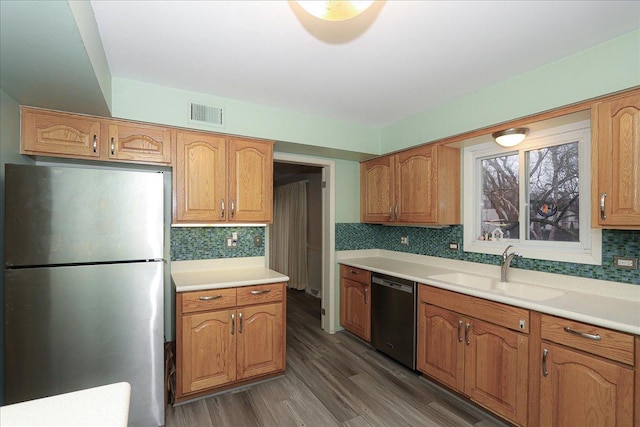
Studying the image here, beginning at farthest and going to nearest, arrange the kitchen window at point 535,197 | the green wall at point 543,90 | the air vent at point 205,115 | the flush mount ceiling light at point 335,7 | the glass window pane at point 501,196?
the glass window pane at point 501,196 < the air vent at point 205,115 < the kitchen window at point 535,197 < the green wall at point 543,90 < the flush mount ceiling light at point 335,7

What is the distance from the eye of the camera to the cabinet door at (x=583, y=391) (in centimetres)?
149

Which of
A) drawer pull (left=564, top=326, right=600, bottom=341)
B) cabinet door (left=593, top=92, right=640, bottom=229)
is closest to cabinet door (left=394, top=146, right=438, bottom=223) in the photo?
cabinet door (left=593, top=92, right=640, bottom=229)

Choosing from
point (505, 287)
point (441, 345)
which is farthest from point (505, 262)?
point (441, 345)

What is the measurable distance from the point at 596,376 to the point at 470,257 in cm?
132

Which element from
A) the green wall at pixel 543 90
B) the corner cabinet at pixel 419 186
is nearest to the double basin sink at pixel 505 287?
the corner cabinet at pixel 419 186

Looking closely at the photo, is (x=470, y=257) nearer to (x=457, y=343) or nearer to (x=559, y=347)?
(x=457, y=343)

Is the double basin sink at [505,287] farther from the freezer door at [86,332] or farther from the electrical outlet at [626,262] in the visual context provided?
the freezer door at [86,332]

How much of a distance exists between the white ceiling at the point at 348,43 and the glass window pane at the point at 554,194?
0.75 metres

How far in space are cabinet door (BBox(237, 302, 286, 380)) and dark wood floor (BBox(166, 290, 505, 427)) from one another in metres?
0.17

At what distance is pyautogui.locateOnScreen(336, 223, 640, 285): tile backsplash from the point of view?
6.23 feet

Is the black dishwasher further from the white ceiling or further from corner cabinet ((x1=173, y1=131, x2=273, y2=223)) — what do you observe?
the white ceiling

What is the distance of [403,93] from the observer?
2.53 m

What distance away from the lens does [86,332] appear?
178cm

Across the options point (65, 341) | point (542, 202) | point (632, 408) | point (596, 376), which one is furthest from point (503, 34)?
point (65, 341)
